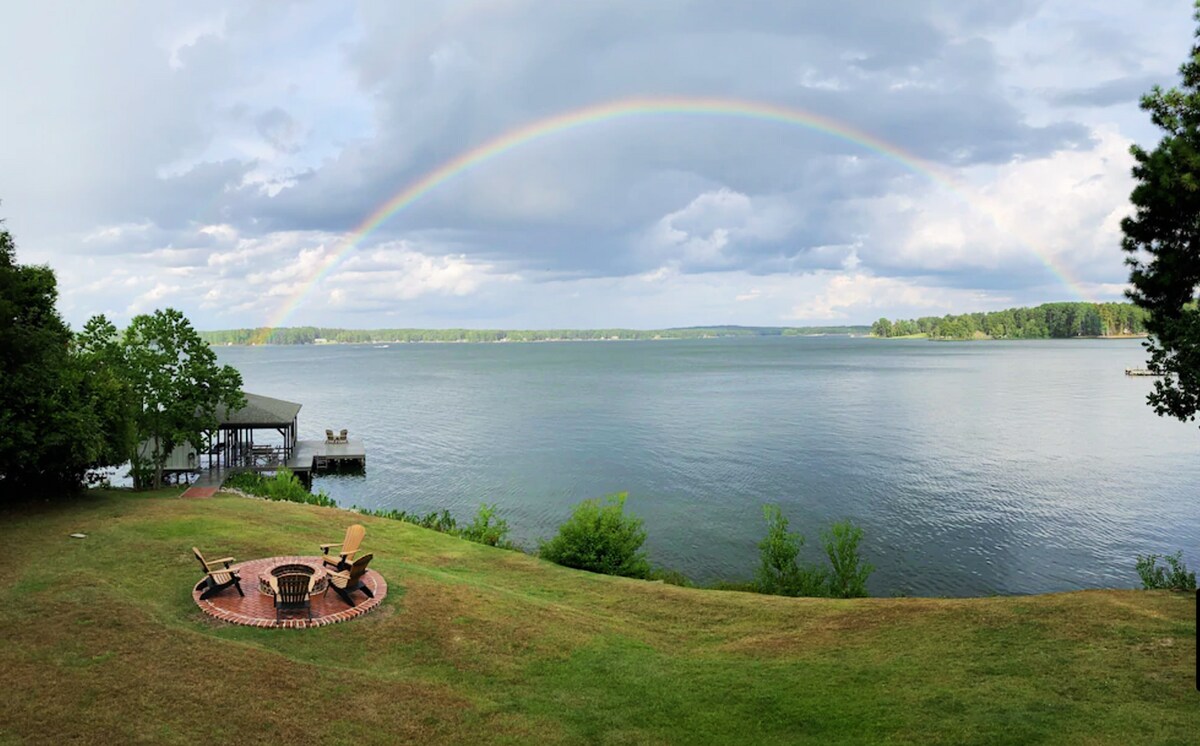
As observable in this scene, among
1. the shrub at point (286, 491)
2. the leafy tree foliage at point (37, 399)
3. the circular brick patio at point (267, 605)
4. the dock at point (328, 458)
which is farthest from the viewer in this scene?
the dock at point (328, 458)

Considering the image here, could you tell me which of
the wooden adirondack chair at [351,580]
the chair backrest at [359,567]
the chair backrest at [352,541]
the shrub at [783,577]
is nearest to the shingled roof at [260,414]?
the chair backrest at [352,541]

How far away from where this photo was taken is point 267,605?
442 inches

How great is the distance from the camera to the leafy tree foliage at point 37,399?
664 inches

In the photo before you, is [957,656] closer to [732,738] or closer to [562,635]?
[732,738]

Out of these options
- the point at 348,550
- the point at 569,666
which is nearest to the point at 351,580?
the point at 348,550

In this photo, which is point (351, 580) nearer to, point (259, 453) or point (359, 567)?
point (359, 567)

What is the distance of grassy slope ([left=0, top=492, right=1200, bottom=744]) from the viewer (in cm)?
742

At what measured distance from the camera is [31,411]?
17734mm

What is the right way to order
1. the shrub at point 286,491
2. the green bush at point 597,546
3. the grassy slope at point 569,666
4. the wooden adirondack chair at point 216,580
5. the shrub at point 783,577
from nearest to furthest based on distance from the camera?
the grassy slope at point 569,666
the wooden adirondack chair at point 216,580
the shrub at point 783,577
the green bush at point 597,546
the shrub at point 286,491

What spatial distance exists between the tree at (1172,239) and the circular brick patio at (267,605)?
15.6 meters

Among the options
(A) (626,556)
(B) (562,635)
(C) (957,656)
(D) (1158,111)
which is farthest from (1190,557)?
(B) (562,635)

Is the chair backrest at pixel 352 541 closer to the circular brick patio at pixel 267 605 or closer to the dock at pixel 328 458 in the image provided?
the circular brick patio at pixel 267 605

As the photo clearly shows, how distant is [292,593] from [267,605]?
2.45 ft

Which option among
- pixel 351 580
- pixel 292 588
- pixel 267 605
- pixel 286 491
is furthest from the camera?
pixel 286 491
